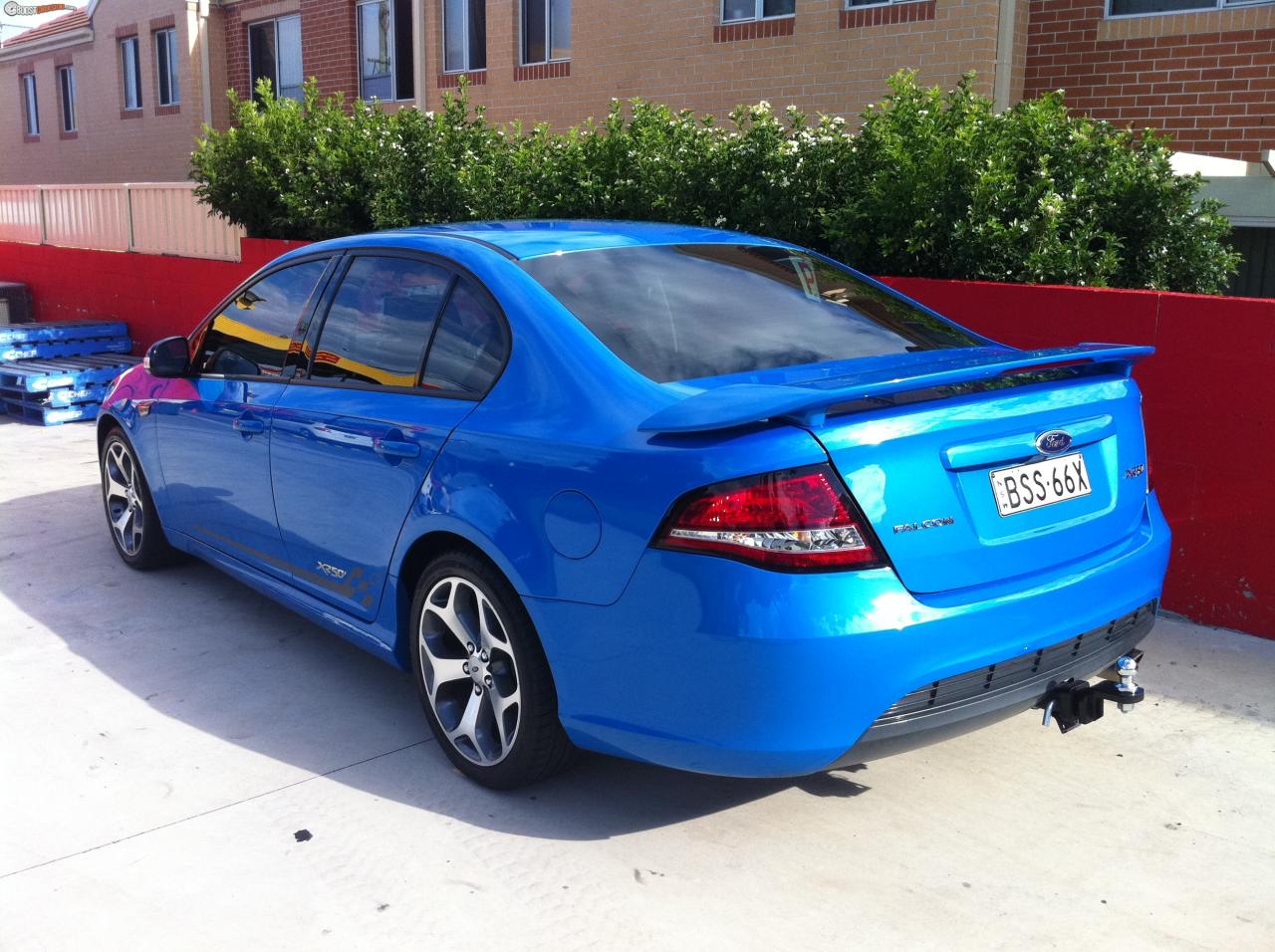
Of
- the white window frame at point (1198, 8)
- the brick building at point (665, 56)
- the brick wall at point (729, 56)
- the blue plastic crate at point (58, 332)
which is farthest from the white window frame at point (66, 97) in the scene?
the white window frame at point (1198, 8)

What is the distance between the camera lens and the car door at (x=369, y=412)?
3662 millimetres

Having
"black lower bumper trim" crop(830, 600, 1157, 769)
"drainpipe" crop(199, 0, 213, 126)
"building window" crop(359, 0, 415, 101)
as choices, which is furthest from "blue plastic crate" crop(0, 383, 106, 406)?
"drainpipe" crop(199, 0, 213, 126)

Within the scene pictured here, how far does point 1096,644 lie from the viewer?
3.27 metres

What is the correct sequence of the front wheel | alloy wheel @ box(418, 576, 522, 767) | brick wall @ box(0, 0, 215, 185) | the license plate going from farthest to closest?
brick wall @ box(0, 0, 215, 185) → alloy wheel @ box(418, 576, 522, 767) → the front wheel → the license plate

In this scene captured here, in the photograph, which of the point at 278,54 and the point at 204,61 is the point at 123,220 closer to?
the point at 278,54

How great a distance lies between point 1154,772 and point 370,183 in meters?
7.75

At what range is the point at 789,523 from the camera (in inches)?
109

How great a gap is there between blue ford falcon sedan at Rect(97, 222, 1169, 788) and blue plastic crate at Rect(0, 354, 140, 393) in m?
6.78

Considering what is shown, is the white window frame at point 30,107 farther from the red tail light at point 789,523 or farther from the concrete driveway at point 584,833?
the red tail light at point 789,523

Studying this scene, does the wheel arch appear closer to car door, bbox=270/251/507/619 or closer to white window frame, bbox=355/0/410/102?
car door, bbox=270/251/507/619

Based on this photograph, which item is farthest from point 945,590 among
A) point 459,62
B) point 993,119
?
point 459,62

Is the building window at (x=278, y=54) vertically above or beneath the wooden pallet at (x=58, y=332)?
above

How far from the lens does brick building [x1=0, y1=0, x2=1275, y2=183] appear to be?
29.3 feet

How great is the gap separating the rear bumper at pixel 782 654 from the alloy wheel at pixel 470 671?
1.05 ft
